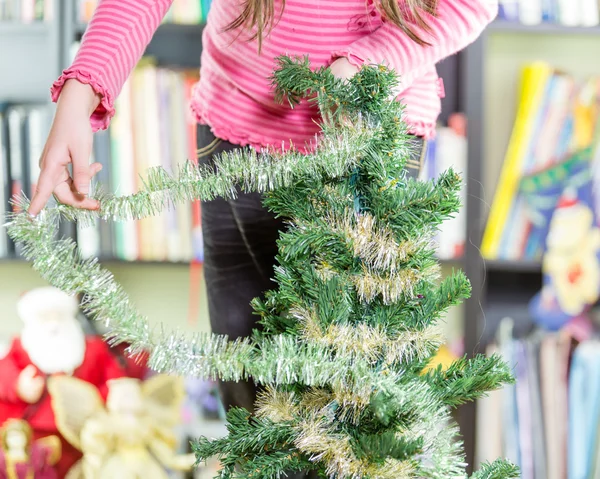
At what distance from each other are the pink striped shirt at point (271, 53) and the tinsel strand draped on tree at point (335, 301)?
128mm

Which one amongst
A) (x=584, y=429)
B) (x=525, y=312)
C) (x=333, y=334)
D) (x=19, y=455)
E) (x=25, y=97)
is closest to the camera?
(x=333, y=334)

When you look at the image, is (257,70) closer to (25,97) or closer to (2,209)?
(2,209)

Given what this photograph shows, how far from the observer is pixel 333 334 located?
57 cm

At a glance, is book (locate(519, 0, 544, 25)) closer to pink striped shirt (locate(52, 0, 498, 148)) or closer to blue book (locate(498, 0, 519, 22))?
blue book (locate(498, 0, 519, 22))

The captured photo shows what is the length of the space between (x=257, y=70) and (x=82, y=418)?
34.3 inches

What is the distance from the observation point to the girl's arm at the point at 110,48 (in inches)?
25.6

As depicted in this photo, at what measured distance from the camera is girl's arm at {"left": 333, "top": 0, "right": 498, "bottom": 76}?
2.24 ft

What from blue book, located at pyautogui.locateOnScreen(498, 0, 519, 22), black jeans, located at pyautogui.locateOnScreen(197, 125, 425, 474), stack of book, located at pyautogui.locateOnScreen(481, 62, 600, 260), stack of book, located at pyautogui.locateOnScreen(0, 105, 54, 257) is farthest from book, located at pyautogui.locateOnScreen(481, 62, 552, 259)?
stack of book, located at pyautogui.locateOnScreen(0, 105, 54, 257)

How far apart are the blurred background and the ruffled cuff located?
775 mm

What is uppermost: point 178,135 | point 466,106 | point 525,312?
point 466,106

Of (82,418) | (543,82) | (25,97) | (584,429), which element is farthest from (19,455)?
(543,82)

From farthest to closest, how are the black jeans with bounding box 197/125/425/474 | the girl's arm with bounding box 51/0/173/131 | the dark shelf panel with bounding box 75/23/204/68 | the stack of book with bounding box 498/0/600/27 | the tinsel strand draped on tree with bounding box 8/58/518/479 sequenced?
the dark shelf panel with bounding box 75/23/204/68 → the stack of book with bounding box 498/0/600/27 → the black jeans with bounding box 197/125/425/474 → the girl's arm with bounding box 51/0/173/131 → the tinsel strand draped on tree with bounding box 8/58/518/479

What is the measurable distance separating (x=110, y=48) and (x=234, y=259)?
0.98ft

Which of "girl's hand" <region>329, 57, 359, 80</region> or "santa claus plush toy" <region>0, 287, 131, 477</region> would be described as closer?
"girl's hand" <region>329, 57, 359, 80</region>
